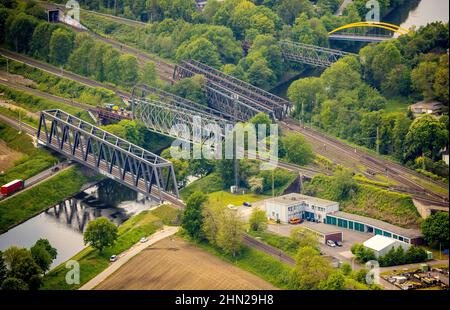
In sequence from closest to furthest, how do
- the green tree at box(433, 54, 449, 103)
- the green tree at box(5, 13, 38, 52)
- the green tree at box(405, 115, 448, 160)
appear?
the green tree at box(405, 115, 448, 160)
the green tree at box(433, 54, 449, 103)
the green tree at box(5, 13, 38, 52)

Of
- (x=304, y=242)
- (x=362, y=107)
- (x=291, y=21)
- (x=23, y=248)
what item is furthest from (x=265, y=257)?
(x=291, y=21)

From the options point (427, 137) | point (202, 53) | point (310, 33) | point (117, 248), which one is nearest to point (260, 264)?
point (117, 248)

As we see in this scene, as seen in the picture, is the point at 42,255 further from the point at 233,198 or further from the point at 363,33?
the point at 363,33

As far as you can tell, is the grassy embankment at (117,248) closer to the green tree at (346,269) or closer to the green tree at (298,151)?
the green tree at (298,151)

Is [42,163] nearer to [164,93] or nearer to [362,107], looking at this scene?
[164,93]

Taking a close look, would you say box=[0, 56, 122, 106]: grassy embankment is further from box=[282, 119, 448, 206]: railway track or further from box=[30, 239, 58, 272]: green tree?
box=[30, 239, 58, 272]: green tree

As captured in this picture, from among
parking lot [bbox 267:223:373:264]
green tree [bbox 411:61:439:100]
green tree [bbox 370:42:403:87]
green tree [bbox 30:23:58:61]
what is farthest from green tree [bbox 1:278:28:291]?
green tree [bbox 30:23:58:61]
